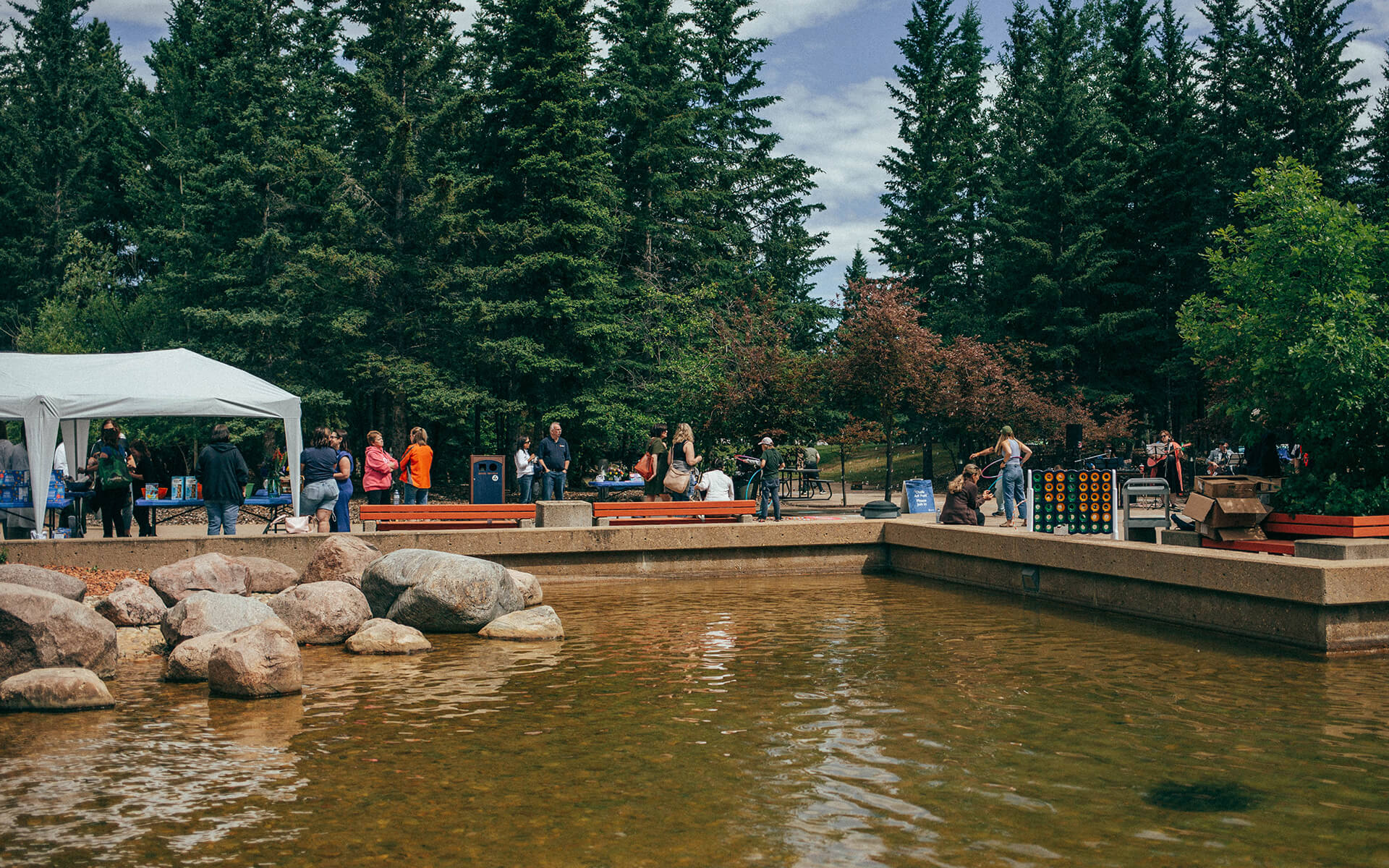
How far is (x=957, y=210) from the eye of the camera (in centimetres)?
4600

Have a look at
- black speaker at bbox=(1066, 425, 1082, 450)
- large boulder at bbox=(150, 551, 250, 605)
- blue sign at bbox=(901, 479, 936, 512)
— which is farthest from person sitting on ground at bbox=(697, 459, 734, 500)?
black speaker at bbox=(1066, 425, 1082, 450)

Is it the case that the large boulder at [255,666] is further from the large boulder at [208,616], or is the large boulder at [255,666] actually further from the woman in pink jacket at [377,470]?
the woman in pink jacket at [377,470]

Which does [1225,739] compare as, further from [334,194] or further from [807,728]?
[334,194]

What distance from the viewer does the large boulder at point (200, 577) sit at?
39.2ft

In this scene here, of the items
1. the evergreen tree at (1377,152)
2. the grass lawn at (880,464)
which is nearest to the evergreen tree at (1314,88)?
the evergreen tree at (1377,152)

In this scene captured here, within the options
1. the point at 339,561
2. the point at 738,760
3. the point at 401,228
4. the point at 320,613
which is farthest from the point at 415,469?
the point at 401,228

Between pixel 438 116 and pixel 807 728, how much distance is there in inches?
1045

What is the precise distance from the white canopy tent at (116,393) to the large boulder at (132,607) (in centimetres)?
453

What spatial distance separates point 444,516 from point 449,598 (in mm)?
4130

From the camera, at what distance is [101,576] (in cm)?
1314

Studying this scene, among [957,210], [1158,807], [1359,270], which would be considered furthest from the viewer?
[957,210]

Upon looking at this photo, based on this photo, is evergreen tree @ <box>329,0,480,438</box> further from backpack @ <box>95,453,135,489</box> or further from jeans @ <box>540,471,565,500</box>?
backpack @ <box>95,453,135,489</box>

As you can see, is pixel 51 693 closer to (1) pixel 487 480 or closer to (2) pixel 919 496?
(1) pixel 487 480

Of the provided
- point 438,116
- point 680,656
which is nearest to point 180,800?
point 680,656
